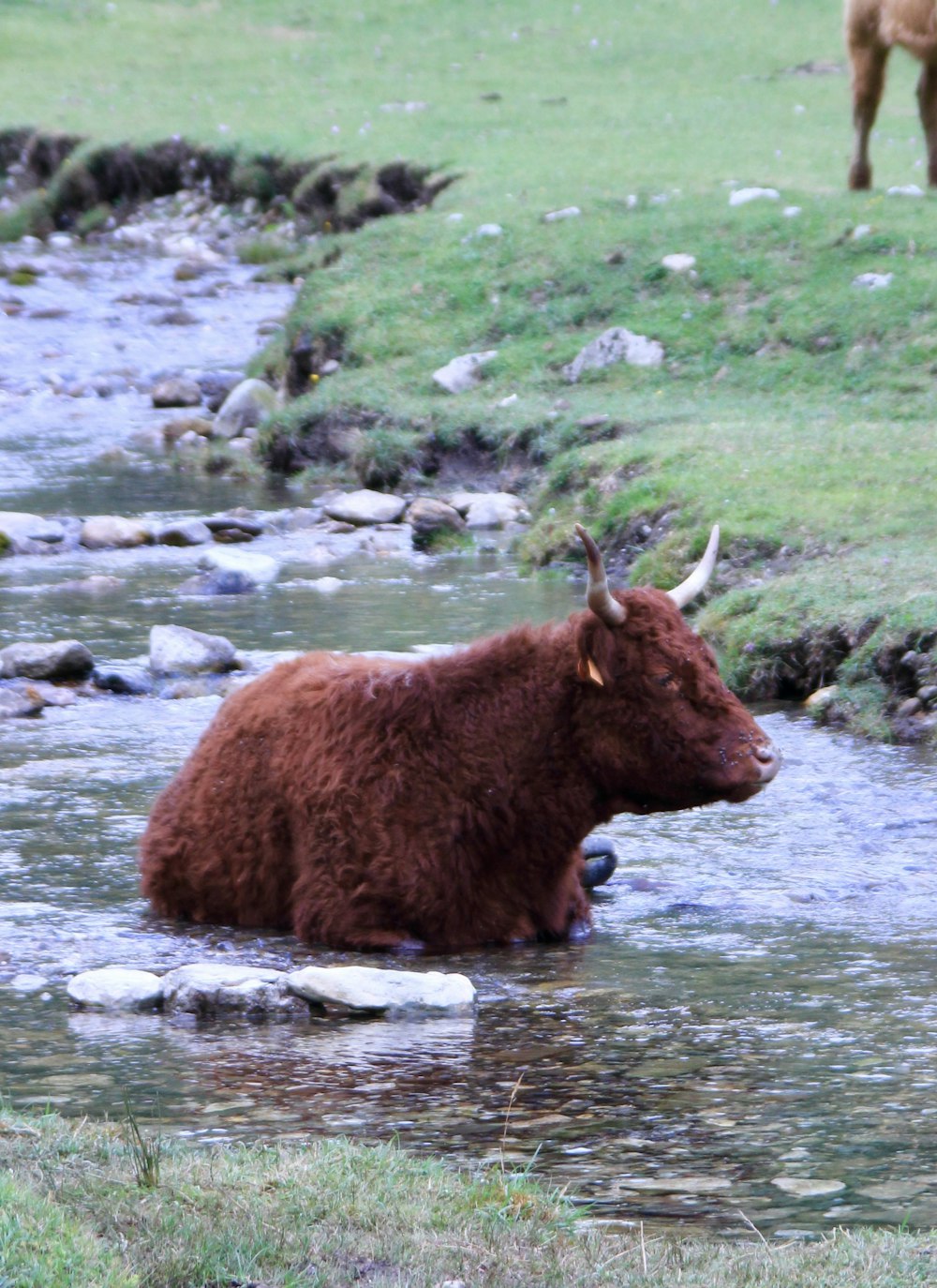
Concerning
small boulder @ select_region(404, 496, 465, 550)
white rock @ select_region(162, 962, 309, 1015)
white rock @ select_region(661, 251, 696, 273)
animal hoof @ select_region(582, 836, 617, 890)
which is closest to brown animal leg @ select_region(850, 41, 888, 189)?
white rock @ select_region(661, 251, 696, 273)

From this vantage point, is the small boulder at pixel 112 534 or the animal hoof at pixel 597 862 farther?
the small boulder at pixel 112 534

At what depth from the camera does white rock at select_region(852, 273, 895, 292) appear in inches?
704

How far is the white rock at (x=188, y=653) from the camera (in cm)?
1216

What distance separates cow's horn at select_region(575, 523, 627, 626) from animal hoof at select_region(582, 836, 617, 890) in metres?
1.38

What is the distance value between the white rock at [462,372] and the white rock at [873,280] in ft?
11.4

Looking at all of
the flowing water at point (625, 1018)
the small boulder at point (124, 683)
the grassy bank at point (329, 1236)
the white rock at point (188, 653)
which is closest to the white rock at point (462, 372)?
the white rock at point (188, 653)

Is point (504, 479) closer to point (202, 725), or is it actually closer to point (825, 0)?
point (202, 725)

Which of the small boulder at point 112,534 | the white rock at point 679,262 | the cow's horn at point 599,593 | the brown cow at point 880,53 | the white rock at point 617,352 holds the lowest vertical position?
the small boulder at point 112,534

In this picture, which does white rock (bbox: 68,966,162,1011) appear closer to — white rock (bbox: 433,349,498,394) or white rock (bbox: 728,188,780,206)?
white rock (bbox: 433,349,498,394)

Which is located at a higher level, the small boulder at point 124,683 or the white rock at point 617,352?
the white rock at point 617,352

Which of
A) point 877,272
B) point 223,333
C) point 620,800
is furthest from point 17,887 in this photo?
point 223,333

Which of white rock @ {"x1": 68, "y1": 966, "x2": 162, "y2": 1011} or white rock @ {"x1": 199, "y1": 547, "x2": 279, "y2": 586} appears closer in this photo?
white rock @ {"x1": 68, "y1": 966, "x2": 162, "y2": 1011}

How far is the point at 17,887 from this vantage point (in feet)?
27.0

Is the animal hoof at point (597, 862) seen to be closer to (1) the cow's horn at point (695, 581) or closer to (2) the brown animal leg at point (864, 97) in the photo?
(1) the cow's horn at point (695, 581)
